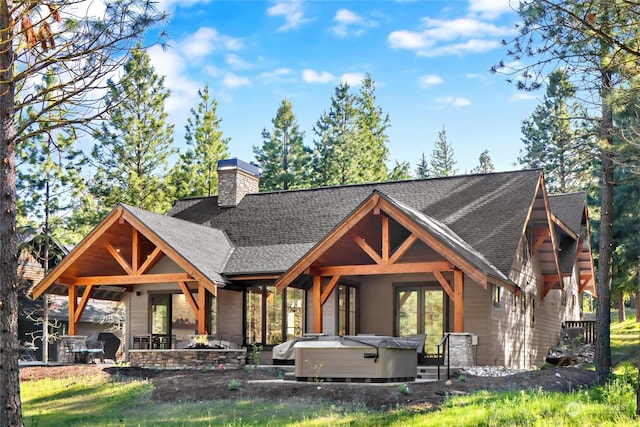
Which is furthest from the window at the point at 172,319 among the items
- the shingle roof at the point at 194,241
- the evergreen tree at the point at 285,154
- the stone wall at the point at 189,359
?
the evergreen tree at the point at 285,154

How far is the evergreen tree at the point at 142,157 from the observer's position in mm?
35438

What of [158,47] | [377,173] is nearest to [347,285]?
[158,47]

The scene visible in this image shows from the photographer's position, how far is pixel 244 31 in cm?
2488

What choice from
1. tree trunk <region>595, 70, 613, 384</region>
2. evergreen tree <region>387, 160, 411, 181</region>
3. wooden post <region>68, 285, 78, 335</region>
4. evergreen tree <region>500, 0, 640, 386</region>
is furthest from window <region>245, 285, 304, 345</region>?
evergreen tree <region>387, 160, 411, 181</region>

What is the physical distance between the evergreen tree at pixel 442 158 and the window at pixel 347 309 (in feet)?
143

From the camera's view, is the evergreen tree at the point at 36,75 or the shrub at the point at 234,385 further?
the shrub at the point at 234,385

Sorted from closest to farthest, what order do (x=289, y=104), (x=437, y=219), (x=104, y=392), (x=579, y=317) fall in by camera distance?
(x=104, y=392) → (x=437, y=219) → (x=579, y=317) → (x=289, y=104)

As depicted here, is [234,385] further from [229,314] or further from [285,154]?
[285,154]

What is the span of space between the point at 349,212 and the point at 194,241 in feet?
14.3

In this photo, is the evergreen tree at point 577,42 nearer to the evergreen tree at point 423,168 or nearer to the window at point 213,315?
the window at point 213,315

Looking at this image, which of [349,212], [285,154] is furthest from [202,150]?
[349,212]

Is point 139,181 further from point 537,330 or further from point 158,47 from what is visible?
point 158,47

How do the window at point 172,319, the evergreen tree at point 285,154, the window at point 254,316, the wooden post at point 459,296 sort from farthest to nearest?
the evergreen tree at point 285,154, the window at point 172,319, the window at point 254,316, the wooden post at point 459,296

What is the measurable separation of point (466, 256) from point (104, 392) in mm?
7815
